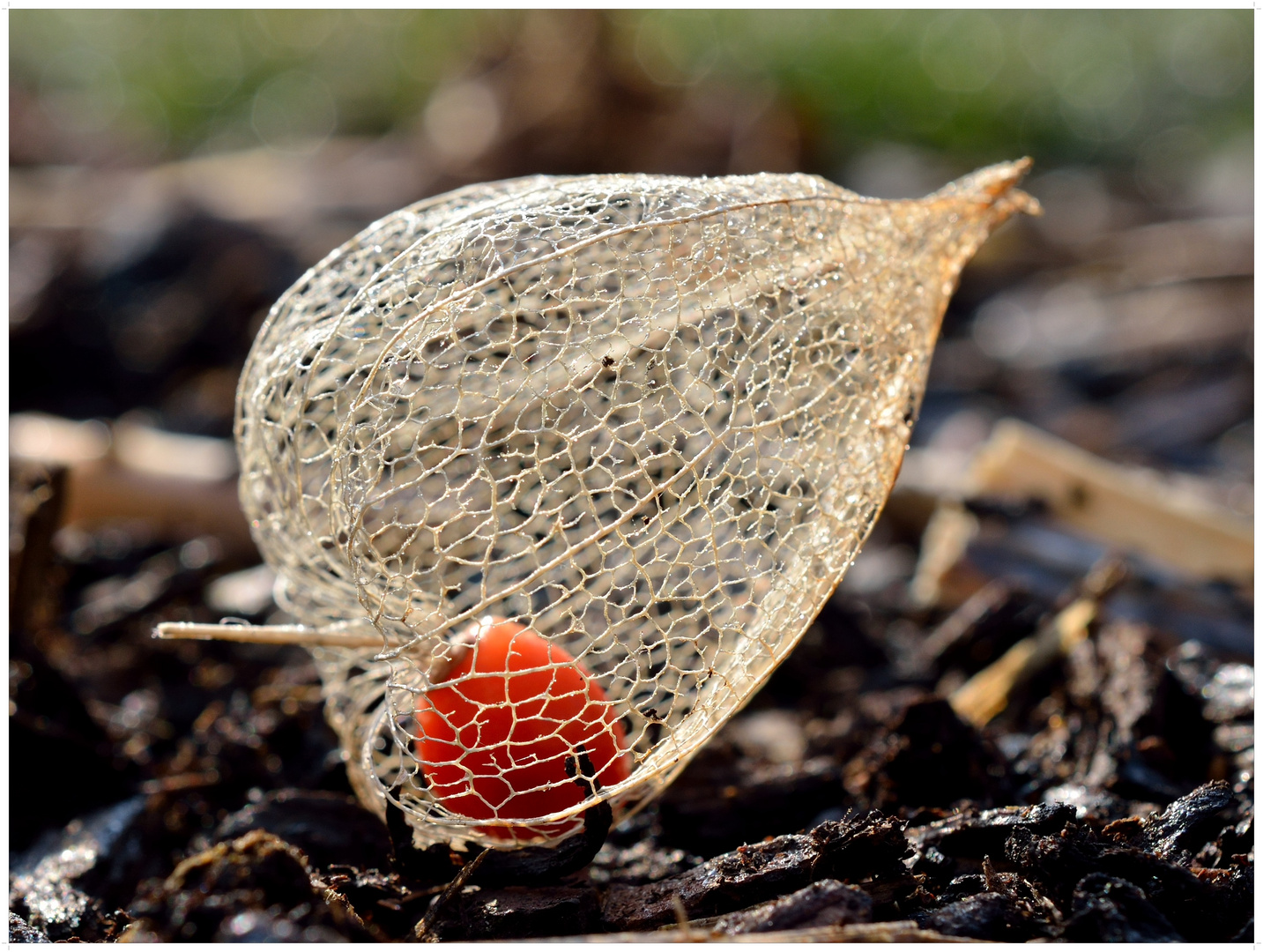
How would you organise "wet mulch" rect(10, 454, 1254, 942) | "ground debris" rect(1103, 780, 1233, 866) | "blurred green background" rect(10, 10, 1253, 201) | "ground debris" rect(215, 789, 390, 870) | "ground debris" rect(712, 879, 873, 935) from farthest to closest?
1. "blurred green background" rect(10, 10, 1253, 201)
2. "ground debris" rect(215, 789, 390, 870)
3. "ground debris" rect(1103, 780, 1233, 866)
4. "wet mulch" rect(10, 454, 1254, 942)
5. "ground debris" rect(712, 879, 873, 935)

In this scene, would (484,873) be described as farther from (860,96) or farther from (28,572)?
(860,96)

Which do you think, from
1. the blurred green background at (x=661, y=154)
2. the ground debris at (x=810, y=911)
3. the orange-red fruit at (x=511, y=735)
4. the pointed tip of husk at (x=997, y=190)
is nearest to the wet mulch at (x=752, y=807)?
the ground debris at (x=810, y=911)

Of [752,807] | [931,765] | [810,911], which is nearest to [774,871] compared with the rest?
[810,911]

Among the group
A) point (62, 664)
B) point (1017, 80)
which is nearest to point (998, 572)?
point (62, 664)

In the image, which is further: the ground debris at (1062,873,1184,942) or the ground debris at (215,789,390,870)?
the ground debris at (215,789,390,870)

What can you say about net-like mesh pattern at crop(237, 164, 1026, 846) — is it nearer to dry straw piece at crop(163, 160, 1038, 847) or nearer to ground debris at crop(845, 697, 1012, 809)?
dry straw piece at crop(163, 160, 1038, 847)

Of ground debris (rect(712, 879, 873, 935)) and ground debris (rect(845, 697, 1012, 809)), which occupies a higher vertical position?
ground debris (rect(712, 879, 873, 935))

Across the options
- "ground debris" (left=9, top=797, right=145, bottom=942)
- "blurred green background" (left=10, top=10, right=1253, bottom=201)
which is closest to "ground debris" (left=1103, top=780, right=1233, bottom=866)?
"ground debris" (left=9, top=797, right=145, bottom=942)
